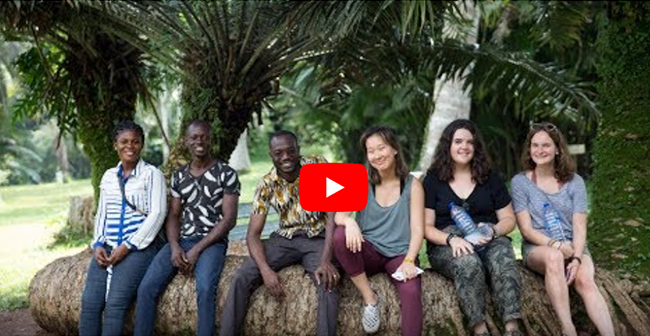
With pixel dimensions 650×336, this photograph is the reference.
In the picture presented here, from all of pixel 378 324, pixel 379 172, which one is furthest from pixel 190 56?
pixel 378 324

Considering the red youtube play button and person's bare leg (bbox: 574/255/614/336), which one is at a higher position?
the red youtube play button

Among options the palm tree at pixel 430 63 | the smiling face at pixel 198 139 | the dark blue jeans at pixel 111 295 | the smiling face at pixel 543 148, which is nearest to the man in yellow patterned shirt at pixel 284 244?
the smiling face at pixel 198 139

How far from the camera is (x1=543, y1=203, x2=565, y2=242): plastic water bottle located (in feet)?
15.1

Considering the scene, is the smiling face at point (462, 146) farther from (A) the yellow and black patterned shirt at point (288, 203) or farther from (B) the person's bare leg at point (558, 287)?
(A) the yellow and black patterned shirt at point (288, 203)

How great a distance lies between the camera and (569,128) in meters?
16.3

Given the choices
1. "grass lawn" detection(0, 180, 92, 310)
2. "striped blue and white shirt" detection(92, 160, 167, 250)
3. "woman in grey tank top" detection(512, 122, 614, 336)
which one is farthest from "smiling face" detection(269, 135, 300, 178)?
"grass lawn" detection(0, 180, 92, 310)

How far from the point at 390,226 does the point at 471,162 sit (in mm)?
706

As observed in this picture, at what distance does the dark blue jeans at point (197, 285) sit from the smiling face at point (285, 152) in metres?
0.71

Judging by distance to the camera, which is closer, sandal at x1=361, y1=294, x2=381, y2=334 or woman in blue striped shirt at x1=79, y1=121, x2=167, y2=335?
sandal at x1=361, y1=294, x2=381, y2=334

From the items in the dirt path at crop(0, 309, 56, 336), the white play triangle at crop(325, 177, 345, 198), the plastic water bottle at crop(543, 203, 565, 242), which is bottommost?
the dirt path at crop(0, 309, 56, 336)

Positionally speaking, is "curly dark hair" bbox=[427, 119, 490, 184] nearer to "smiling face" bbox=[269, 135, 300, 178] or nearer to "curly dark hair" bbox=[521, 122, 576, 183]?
"curly dark hair" bbox=[521, 122, 576, 183]

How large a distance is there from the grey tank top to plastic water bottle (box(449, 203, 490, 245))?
30cm

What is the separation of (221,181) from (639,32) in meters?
3.39

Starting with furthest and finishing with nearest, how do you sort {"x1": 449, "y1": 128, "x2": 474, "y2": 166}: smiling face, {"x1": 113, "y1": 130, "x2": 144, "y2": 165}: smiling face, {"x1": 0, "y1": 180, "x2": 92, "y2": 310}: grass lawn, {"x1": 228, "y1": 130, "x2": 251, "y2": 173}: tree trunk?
{"x1": 228, "y1": 130, "x2": 251, "y2": 173}: tree trunk → {"x1": 0, "y1": 180, "x2": 92, "y2": 310}: grass lawn → {"x1": 113, "y1": 130, "x2": 144, "y2": 165}: smiling face → {"x1": 449, "y1": 128, "x2": 474, "y2": 166}: smiling face
